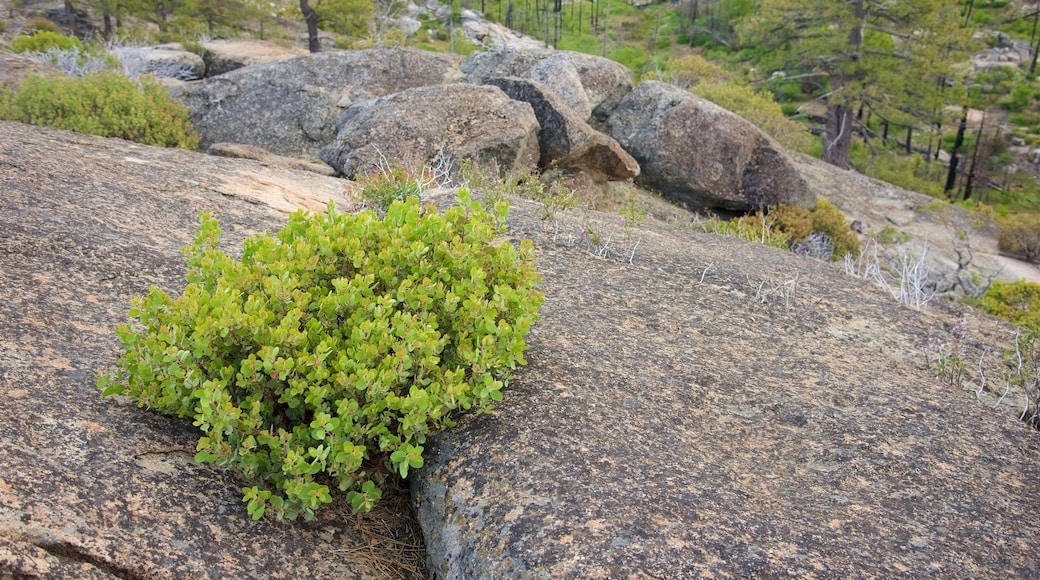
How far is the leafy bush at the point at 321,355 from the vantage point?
84.1 inches

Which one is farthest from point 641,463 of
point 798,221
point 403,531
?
point 798,221

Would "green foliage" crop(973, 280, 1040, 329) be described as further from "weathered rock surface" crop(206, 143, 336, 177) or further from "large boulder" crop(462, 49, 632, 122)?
"weathered rock surface" crop(206, 143, 336, 177)

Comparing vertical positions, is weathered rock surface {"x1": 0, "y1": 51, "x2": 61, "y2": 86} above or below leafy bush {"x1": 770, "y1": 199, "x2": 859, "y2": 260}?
above

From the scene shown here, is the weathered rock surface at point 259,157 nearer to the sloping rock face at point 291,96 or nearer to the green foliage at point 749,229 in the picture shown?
the sloping rock face at point 291,96

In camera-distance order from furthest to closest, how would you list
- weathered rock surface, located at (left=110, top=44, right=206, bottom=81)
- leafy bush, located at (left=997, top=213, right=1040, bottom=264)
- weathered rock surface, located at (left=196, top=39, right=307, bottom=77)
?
1. weathered rock surface, located at (left=196, top=39, right=307, bottom=77)
2. leafy bush, located at (left=997, top=213, right=1040, bottom=264)
3. weathered rock surface, located at (left=110, top=44, right=206, bottom=81)

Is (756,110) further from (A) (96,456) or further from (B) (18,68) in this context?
(A) (96,456)

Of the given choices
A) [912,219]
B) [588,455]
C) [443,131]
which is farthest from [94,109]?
[912,219]

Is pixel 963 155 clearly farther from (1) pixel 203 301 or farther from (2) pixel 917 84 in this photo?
(1) pixel 203 301

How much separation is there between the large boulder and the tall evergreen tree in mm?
10835

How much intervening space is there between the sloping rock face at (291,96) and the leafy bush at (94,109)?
1662 millimetres

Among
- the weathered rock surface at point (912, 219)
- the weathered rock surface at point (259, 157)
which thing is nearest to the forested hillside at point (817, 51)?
the weathered rock surface at point (912, 219)

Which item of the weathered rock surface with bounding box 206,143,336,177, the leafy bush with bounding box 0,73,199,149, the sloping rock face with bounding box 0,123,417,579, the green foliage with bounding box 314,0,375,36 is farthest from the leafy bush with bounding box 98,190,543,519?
the green foliage with bounding box 314,0,375,36

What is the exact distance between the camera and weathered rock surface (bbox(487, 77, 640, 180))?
32.5 feet

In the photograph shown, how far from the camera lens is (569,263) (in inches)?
173
